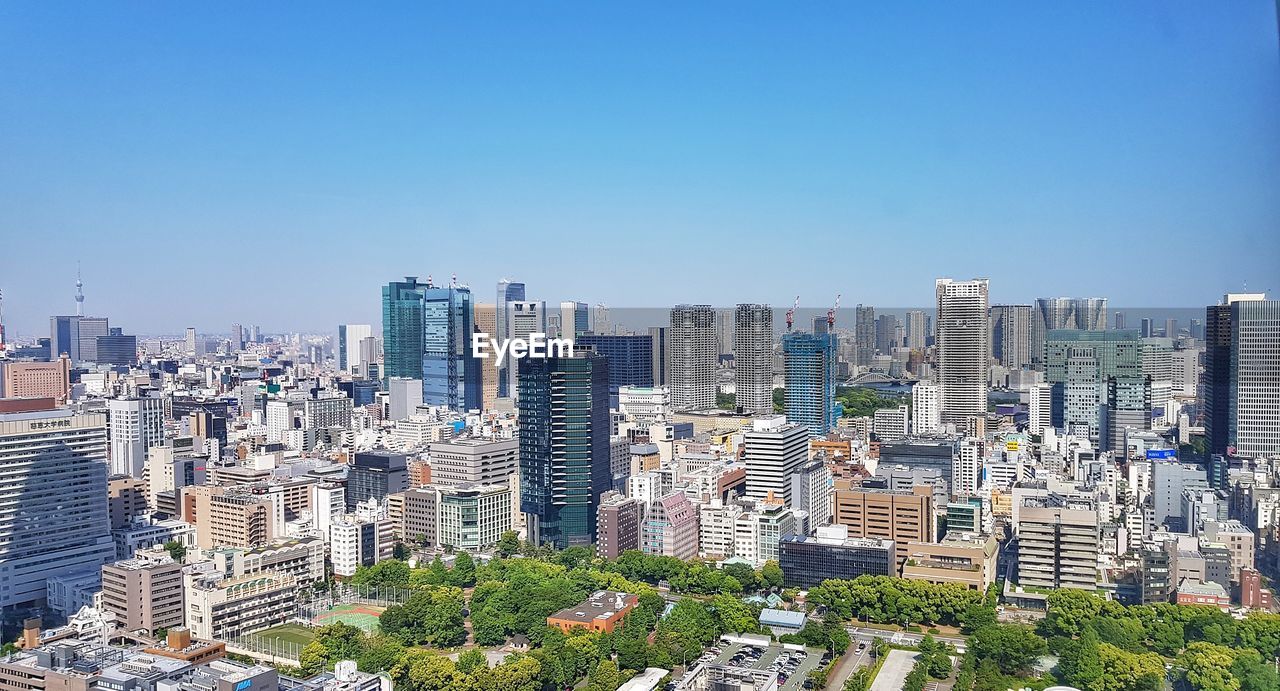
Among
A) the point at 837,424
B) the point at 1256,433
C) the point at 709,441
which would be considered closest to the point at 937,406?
the point at 837,424

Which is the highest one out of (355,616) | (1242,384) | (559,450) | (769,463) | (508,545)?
(1242,384)

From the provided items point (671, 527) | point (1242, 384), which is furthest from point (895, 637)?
point (1242, 384)

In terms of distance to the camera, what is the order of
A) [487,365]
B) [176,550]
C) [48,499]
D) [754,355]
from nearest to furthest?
[48,499] < [176,550] < [487,365] < [754,355]

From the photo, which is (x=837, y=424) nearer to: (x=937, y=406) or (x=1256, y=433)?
(x=937, y=406)

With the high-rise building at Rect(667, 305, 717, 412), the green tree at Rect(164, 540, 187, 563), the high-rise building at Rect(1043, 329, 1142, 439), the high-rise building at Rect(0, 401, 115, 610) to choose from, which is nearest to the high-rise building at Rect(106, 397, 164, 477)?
the green tree at Rect(164, 540, 187, 563)

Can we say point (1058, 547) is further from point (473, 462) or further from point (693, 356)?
point (693, 356)

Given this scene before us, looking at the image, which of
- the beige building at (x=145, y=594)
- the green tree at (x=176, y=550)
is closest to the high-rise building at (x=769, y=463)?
the green tree at (x=176, y=550)

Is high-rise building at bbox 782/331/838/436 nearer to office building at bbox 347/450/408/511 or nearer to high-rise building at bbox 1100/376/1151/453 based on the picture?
high-rise building at bbox 1100/376/1151/453
